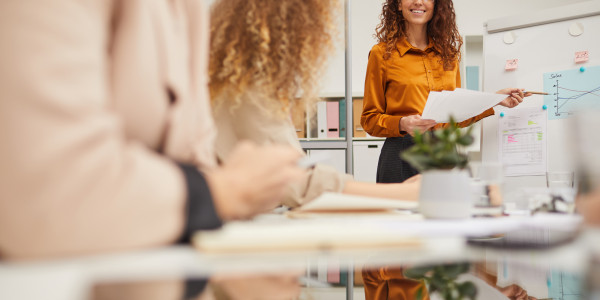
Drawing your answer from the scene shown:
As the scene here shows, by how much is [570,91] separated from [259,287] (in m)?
2.12

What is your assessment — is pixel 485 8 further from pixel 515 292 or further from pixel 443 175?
pixel 515 292

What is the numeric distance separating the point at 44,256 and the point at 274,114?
573mm

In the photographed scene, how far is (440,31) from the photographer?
2.09 m

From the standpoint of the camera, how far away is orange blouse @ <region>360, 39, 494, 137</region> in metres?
1.98

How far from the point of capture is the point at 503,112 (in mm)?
2211

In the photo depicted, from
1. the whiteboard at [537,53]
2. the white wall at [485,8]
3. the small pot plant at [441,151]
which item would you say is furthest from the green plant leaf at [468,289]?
the white wall at [485,8]

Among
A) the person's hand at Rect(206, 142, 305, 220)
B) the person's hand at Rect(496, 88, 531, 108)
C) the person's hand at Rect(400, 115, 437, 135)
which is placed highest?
the person's hand at Rect(496, 88, 531, 108)

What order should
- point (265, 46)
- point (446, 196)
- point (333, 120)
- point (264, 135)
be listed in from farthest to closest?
Answer: point (333, 120) → point (264, 135) → point (265, 46) → point (446, 196)

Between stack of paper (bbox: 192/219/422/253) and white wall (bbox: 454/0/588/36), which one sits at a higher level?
white wall (bbox: 454/0/588/36)

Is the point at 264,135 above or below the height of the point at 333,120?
below

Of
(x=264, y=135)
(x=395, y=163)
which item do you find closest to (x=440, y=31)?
(x=395, y=163)

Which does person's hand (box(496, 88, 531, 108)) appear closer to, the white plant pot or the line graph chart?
the line graph chart

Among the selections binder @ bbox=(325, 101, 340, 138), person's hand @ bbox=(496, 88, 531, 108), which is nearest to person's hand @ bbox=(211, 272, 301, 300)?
person's hand @ bbox=(496, 88, 531, 108)

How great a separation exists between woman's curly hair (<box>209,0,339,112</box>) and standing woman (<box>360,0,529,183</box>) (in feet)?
3.50
